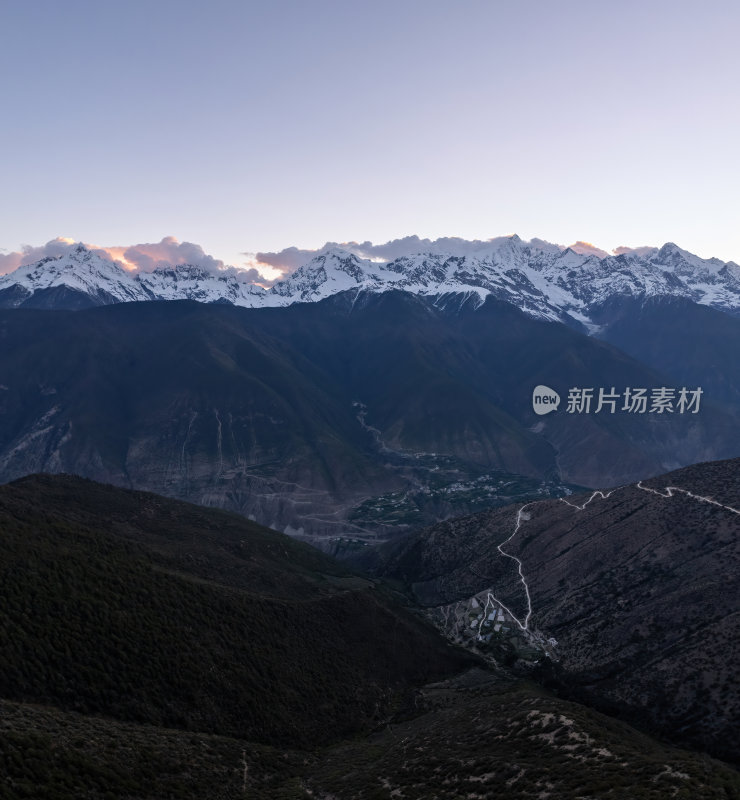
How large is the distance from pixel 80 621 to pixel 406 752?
3398 cm

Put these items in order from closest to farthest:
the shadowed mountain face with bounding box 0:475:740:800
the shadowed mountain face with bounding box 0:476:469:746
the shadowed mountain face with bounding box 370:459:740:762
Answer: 1. the shadowed mountain face with bounding box 0:475:740:800
2. the shadowed mountain face with bounding box 0:476:469:746
3. the shadowed mountain face with bounding box 370:459:740:762

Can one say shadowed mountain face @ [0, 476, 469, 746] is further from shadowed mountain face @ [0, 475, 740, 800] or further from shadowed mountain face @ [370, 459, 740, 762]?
shadowed mountain face @ [370, 459, 740, 762]

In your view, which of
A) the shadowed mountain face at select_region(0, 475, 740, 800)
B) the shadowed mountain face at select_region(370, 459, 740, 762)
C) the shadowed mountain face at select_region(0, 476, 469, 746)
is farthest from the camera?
the shadowed mountain face at select_region(370, 459, 740, 762)

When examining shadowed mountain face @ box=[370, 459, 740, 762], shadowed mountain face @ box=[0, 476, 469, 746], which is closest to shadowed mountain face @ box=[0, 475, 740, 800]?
shadowed mountain face @ box=[0, 476, 469, 746]

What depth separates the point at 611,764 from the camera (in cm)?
4466

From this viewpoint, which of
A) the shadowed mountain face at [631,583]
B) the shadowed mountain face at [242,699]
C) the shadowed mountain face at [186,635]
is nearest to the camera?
the shadowed mountain face at [242,699]

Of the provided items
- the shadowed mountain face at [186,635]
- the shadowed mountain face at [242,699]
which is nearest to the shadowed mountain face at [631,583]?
the shadowed mountain face at [242,699]

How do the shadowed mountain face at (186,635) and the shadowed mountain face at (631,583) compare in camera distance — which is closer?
the shadowed mountain face at (186,635)

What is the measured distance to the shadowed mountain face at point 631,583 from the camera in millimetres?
66688

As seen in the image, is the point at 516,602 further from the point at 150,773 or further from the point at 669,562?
the point at 150,773

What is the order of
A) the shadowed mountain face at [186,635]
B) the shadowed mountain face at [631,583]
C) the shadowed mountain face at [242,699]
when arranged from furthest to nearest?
1. the shadowed mountain face at [631,583]
2. the shadowed mountain face at [186,635]
3. the shadowed mountain face at [242,699]

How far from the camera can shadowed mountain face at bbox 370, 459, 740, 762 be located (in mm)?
66688

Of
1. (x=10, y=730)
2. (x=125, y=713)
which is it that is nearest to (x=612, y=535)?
(x=125, y=713)

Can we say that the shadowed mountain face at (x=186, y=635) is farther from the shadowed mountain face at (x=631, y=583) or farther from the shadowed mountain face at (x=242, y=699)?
the shadowed mountain face at (x=631, y=583)
